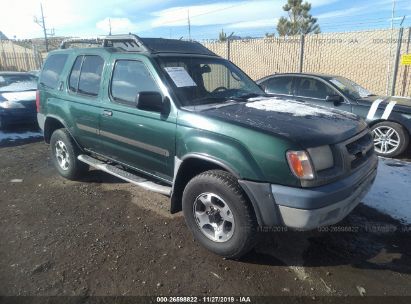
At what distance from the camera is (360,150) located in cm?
314

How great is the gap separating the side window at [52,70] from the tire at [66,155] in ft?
2.51

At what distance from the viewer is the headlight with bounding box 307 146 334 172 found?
2.68 m

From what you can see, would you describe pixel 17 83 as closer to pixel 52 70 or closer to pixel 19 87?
pixel 19 87

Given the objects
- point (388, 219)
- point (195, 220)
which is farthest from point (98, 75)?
point (388, 219)

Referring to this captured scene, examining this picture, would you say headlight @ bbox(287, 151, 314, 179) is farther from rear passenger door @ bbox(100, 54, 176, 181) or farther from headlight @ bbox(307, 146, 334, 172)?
rear passenger door @ bbox(100, 54, 176, 181)

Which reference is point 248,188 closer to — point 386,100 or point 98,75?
point 98,75

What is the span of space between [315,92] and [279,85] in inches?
32.3

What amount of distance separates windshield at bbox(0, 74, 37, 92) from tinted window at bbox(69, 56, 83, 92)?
216 inches

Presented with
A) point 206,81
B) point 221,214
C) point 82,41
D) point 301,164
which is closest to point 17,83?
point 82,41

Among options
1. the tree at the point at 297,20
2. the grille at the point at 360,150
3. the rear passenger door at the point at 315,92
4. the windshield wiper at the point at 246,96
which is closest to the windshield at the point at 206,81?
the windshield wiper at the point at 246,96

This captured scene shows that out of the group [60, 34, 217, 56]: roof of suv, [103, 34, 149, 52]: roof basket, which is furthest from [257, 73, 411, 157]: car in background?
[103, 34, 149, 52]: roof basket

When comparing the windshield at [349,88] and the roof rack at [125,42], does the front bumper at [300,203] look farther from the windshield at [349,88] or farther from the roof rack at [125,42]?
the windshield at [349,88]

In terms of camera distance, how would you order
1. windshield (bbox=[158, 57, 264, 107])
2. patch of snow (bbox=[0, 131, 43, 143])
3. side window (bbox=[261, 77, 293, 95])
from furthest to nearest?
patch of snow (bbox=[0, 131, 43, 143]) < side window (bbox=[261, 77, 293, 95]) < windshield (bbox=[158, 57, 264, 107])

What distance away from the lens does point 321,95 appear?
6.70 m
